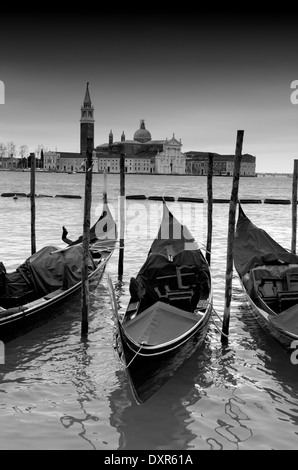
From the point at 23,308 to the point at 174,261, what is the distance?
2234mm

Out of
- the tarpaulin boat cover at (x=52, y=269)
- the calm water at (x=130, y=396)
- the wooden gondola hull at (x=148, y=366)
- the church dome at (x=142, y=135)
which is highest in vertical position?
the church dome at (x=142, y=135)

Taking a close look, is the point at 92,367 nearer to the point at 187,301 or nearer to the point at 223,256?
the point at 187,301

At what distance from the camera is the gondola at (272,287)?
19.5ft

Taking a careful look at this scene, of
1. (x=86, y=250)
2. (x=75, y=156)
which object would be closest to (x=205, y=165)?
(x=75, y=156)

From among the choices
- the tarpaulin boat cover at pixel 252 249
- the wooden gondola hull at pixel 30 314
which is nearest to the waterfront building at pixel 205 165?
the tarpaulin boat cover at pixel 252 249

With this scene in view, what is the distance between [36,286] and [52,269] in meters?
0.39

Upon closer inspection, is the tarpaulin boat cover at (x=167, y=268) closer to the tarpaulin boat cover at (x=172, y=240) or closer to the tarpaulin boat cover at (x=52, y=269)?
the tarpaulin boat cover at (x=172, y=240)

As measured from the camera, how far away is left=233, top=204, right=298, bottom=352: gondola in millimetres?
5953

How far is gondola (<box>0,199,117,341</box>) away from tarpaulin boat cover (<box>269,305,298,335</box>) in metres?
2.93

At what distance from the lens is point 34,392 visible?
5242mm

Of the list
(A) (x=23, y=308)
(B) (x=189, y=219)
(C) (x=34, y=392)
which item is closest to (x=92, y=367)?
(C) (x=34, y=392)

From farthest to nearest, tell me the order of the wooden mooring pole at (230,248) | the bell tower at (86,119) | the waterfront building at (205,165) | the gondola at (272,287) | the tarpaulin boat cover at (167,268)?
the waterfront building at (205,165) → the bell tower at (86,119) → the tarpaulin boat cover at (167,268) → the wooden mooring pole at (230,248) → the gondola at (272,287)

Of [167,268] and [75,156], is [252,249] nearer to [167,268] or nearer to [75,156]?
[167,268]
